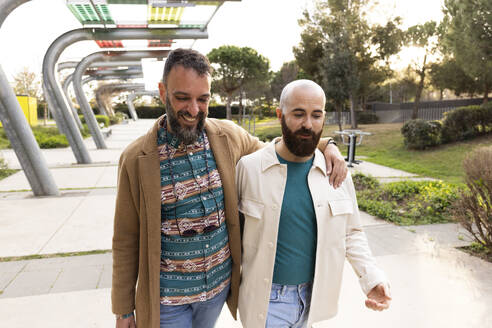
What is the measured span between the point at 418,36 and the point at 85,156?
76.0 feet

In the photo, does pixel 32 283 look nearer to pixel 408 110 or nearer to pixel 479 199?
pixel 479 199

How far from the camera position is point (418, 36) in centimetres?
2517

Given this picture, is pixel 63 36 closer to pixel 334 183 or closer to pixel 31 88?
pixel 334 183

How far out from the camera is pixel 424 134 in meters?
14.2

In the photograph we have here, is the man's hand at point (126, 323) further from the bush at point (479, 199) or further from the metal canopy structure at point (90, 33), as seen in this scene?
the metal canopy structure at point (90, 33)

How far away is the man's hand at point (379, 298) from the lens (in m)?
1.74

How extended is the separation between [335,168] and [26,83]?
5181 centimetres

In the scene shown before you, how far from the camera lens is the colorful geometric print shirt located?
5.97ft

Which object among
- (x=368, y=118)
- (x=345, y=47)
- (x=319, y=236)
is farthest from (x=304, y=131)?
(x=368, y=118)

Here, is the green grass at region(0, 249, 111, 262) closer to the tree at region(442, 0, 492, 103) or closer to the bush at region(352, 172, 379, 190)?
the bush at region(352, 172, 379, 190)

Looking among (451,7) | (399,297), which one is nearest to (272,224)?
(399,297)

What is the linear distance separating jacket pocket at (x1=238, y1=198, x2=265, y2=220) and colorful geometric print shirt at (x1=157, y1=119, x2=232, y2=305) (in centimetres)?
12

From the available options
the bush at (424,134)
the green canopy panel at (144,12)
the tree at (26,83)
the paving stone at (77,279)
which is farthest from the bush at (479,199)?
the tree at (26,83)

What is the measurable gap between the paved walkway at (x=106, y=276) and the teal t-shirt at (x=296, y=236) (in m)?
1.52
